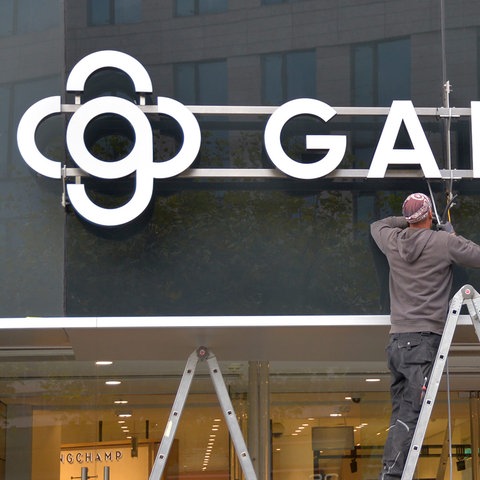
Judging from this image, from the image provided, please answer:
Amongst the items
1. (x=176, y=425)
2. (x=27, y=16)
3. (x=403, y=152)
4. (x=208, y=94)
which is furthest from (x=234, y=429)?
(x=27, y=16)

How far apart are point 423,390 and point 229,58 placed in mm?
2798

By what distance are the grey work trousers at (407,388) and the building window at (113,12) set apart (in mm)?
3035

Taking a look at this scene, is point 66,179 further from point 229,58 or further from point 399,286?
point 399,286

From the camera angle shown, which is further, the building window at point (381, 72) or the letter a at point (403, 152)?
the building window at point (381, 72)

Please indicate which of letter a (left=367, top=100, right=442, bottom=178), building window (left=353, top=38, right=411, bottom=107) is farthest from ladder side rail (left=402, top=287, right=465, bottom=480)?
building window (left=353, top=38, right=411, bottom=107)

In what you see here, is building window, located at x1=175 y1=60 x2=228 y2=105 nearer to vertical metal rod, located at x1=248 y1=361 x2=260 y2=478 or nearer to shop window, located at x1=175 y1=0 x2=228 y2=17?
shop window, located at x1=175 y1=0 x2=228 y2=17

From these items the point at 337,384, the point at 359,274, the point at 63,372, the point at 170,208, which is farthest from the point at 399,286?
the point at 63,372

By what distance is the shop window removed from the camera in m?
8.24

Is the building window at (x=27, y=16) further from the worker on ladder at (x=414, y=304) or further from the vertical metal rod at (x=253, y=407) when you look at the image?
the vertical metal rod at (x=253, y=407)

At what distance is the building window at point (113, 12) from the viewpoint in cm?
816

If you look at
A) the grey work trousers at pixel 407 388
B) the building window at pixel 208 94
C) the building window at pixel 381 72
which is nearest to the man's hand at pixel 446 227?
the grey work trousers at pixel 407 388

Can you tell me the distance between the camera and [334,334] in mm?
8008

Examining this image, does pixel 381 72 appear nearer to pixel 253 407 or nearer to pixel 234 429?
pixel 234 429

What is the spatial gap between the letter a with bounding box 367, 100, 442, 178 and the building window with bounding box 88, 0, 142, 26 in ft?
6.59
